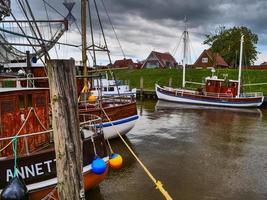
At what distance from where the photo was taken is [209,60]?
6388 centimetres

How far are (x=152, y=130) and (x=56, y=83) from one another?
14501 mm

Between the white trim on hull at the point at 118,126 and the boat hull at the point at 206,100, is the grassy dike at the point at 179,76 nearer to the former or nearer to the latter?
the boat hull at the point at 206,100

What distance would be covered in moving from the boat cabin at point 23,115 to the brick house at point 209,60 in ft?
181

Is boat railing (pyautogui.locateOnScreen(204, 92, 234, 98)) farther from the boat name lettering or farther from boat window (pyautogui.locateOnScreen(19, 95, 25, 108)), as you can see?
the boat name lettering

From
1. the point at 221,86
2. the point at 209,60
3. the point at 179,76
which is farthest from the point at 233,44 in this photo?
the point at 221,86

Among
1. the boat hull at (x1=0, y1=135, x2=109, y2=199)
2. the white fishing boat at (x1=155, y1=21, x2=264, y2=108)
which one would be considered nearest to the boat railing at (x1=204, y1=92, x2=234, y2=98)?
the white fishing boat at (x1=155, y1=21, x2=264, y2=108)

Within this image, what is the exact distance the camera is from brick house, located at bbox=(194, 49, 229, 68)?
61.9 m

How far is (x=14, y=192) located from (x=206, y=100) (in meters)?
29.9

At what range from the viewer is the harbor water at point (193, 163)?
9.28 metres

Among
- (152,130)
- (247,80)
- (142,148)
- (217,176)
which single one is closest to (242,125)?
(152,130)

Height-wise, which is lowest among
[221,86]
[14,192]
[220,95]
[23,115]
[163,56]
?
[220,95]

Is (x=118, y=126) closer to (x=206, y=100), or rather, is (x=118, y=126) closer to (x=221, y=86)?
(x=206, y=100)

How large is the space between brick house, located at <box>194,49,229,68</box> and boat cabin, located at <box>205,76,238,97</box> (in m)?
27.0

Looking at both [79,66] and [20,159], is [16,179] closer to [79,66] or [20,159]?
[20,159]
